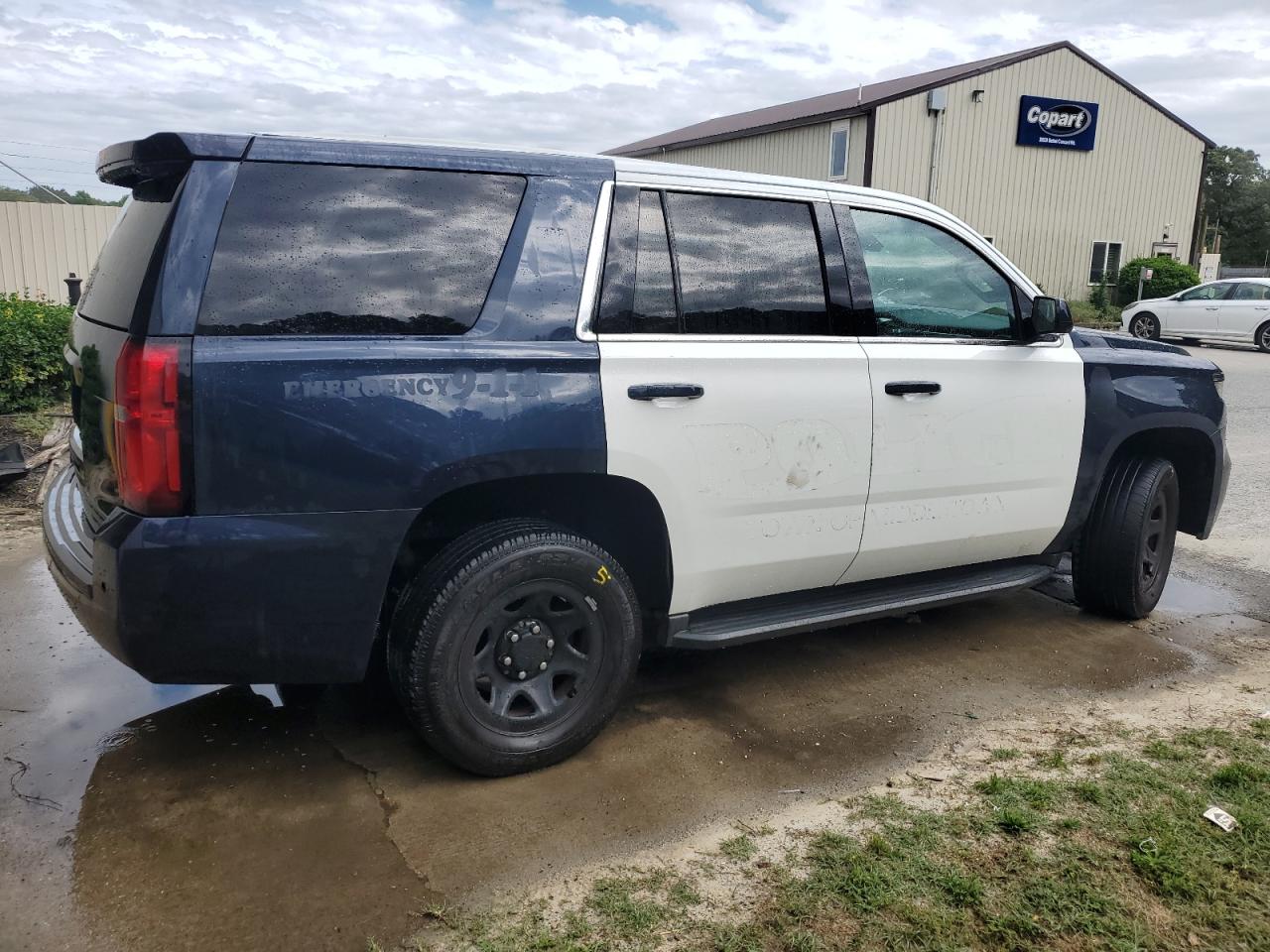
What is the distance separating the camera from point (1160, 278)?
27266 mm

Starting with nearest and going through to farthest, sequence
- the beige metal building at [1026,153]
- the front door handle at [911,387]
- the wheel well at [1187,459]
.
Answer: the front door handle at [911,387]
the wheel well at [1187,459]
the beige metal building at [1026,153]

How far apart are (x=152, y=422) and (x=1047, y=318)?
10.9ft

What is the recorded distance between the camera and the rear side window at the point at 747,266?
353cm

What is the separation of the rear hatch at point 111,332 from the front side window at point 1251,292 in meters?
21.3

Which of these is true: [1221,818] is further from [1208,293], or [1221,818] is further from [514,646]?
[1208,293]

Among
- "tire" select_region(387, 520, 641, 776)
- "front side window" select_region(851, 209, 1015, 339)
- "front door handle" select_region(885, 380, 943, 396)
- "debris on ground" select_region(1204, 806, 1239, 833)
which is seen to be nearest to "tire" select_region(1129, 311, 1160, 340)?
"front side window" select_region(851, 209, 1015, 339)

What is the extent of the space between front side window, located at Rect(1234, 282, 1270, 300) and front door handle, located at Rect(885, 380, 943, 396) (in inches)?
754

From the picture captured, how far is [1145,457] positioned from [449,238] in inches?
135

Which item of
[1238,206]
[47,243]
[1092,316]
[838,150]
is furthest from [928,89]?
[1238,206]

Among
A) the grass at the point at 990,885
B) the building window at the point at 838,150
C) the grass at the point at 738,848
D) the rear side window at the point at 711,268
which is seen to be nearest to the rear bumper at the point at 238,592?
the grass at the point at 990,885

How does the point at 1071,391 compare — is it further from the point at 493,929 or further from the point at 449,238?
the point at 493,929

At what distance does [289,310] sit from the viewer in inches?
113

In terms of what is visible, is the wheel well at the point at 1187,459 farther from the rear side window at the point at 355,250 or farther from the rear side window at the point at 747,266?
the rear side window at the point at 355,250

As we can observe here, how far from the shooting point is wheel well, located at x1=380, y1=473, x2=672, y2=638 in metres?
3.23
